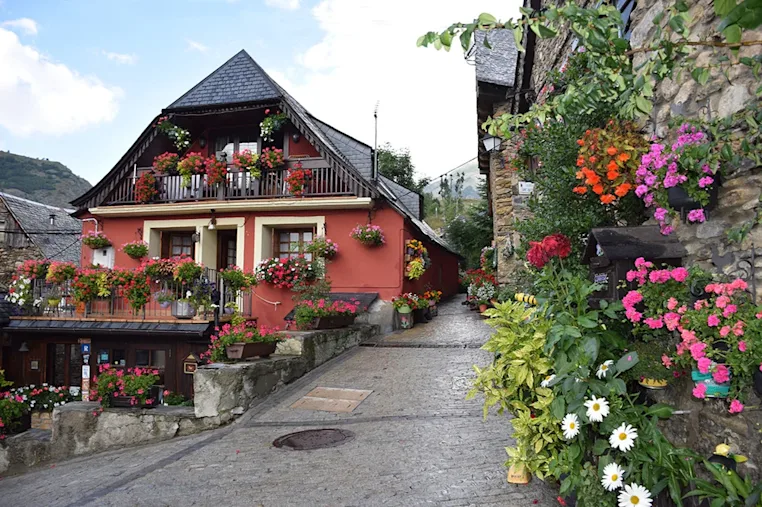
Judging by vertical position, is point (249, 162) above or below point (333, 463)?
above

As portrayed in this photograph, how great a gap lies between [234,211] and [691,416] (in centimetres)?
1055

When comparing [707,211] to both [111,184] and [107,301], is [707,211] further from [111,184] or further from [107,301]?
[111,184]

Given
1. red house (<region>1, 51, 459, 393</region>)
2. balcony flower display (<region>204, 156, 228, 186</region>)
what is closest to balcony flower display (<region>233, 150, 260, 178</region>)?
red house (<region>1, 51, 459, 393</region>)

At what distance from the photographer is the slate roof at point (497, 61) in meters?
9.92

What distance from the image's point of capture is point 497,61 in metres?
11.3

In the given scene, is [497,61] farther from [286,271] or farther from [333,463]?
[333,463]

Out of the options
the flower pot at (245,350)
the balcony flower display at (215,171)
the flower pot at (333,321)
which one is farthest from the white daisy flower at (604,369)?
the balcony flower display at (215,171)

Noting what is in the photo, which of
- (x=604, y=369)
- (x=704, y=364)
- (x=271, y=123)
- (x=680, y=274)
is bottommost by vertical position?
(x=604, y=369)

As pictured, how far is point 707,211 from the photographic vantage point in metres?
2.79

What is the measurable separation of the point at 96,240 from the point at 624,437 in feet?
42.5

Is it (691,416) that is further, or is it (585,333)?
(585,333)

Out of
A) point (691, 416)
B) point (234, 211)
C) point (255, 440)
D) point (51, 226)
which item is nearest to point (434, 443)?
point (255, 440)

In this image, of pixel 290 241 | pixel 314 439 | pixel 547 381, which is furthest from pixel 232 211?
pixel 547 381

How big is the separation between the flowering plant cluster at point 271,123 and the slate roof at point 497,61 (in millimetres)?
4565
